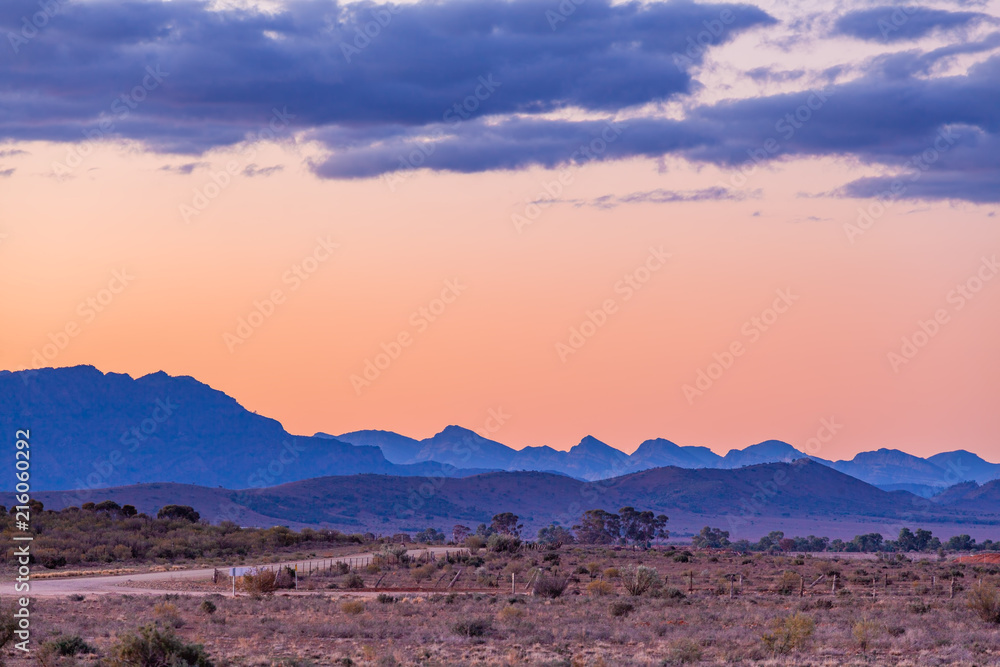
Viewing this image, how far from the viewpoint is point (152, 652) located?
22.1 meters

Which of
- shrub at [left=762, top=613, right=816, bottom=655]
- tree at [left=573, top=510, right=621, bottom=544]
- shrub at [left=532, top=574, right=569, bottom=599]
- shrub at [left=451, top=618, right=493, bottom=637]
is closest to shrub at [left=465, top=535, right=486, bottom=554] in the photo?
tree at [left=573, top=510, right=621, bottom=544]

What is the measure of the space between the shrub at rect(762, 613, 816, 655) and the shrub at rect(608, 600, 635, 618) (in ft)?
25.3

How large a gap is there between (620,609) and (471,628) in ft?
24.8

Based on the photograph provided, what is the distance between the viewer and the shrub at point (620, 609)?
115ft

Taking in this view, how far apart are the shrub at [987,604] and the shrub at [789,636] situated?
8.77 meters

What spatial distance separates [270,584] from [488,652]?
2016cm

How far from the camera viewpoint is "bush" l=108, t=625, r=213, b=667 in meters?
21.9

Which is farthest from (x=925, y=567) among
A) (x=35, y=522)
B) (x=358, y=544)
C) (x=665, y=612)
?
(x=35, y=522)

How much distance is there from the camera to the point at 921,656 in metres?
25.9

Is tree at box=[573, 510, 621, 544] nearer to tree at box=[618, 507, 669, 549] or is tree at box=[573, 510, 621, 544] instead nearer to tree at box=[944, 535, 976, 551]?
tree at box=[618, 507, 669, 549]

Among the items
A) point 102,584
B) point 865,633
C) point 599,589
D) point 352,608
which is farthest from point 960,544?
point 352,608

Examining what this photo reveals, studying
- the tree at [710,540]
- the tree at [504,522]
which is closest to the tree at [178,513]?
the tree at [504,522]

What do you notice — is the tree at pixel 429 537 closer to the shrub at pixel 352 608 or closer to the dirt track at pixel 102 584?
the dirt track at pixel 102 584

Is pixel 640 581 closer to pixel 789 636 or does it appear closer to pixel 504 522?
pixel 789 636
